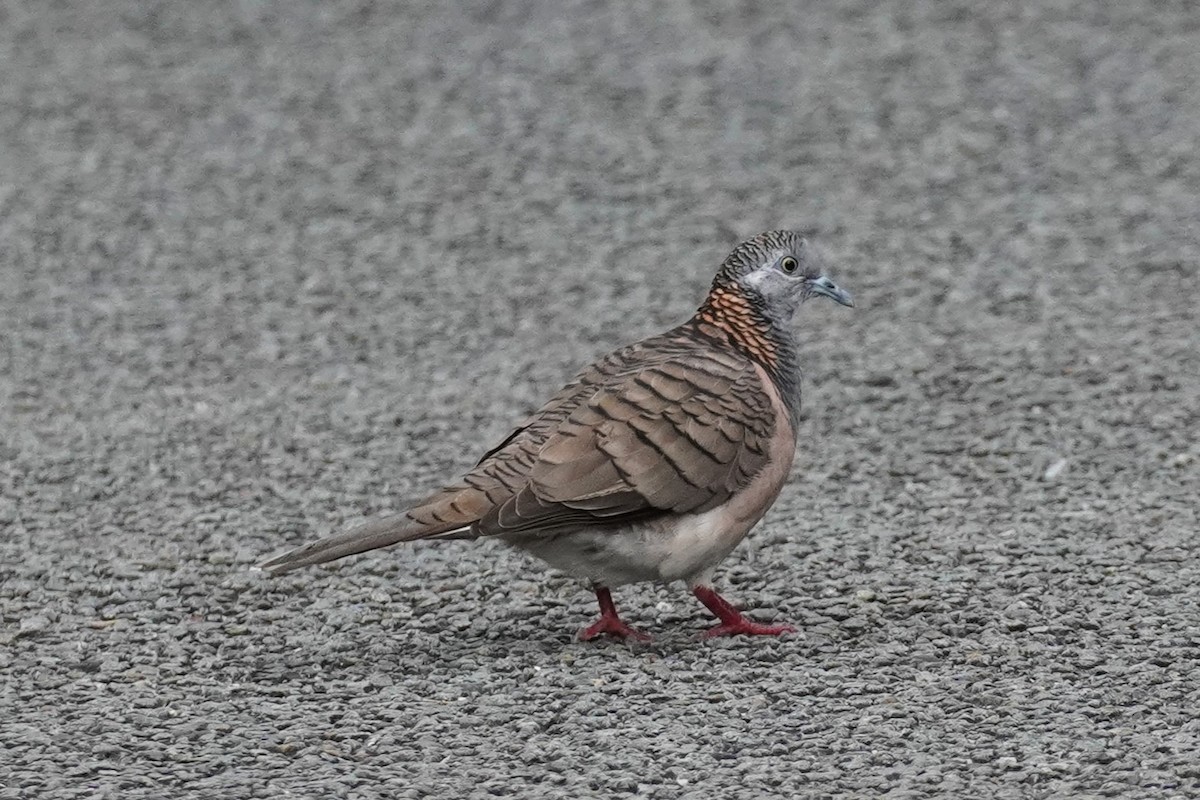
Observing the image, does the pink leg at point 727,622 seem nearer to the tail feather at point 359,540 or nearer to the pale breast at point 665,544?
the pale breast at point 665,544

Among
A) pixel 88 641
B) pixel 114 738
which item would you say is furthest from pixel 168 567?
pixel 114 738

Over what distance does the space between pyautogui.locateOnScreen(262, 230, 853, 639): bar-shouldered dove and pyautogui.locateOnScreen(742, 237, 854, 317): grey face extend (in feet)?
0.72

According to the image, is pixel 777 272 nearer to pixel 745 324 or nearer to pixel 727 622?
pixel 745 324

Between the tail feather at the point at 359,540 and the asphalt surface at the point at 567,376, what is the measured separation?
1.22 ft

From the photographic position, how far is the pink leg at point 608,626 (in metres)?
5.84

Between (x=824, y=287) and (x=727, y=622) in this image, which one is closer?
(x=727, y=622)

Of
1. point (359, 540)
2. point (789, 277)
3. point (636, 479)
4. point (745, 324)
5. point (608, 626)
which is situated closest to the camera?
point (359, 540)

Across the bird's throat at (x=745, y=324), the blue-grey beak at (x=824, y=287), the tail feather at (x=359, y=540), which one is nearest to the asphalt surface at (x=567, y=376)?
the tail feather at (x=359, y=540)

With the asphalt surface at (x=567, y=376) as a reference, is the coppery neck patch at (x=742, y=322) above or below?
above

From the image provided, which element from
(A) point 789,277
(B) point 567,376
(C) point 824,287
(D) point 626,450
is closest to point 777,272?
(A) point 789,277

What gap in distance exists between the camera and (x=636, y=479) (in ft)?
18.1

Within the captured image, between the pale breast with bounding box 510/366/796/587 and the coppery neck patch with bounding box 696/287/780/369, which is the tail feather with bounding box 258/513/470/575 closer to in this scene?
the pale breast with bounding box 510/366/796/587

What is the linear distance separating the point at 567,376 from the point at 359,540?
3225 millimetres

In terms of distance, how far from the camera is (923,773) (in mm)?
4758
